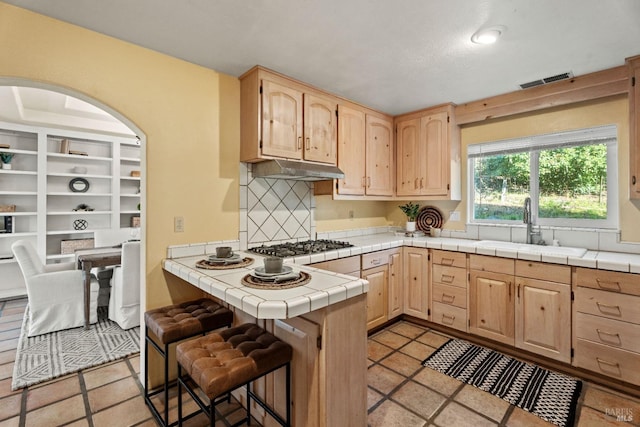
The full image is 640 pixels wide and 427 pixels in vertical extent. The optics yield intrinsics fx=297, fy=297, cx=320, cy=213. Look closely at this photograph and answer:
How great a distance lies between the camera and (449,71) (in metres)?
2.36

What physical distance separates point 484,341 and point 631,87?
228cm

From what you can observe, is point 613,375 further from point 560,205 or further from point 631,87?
point 631,87

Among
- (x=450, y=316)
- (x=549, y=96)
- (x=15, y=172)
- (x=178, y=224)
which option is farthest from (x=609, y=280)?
(x=15, y=172)

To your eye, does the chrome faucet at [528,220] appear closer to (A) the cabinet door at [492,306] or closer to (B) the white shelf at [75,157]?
(A) the cabinet door at [492,306]

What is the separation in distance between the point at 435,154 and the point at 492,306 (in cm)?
161

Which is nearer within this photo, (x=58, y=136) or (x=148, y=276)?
(x=148, y=276)

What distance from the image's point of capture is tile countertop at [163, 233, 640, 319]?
1.23m

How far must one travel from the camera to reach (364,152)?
3213mm

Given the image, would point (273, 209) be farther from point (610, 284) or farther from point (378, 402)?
point (610, 284)

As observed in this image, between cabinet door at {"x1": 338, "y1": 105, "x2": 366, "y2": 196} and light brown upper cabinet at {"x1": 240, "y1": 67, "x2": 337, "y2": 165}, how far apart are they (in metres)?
0.21

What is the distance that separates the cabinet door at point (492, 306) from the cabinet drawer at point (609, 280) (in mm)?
455

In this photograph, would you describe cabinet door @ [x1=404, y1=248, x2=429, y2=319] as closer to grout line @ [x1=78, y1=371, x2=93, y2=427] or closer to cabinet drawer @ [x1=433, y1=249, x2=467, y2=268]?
cabinet drawer @ [x1=433, y1=249, x2=467, y2=268]

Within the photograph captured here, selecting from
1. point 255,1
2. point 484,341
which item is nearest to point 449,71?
point 255,1

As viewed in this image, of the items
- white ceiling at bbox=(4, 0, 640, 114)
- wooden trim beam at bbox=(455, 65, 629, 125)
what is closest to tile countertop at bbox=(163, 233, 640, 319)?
wooden trim beam at bbox=(455, 65, 629, 125)
